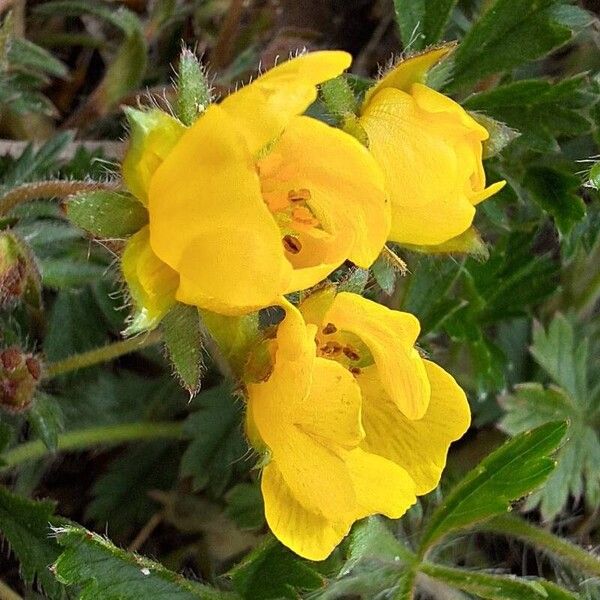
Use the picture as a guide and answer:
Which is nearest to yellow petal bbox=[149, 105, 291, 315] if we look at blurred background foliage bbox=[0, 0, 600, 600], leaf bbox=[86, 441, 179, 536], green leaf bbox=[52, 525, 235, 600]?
blurred background foliage bbox=[0, 0, 600, 600]

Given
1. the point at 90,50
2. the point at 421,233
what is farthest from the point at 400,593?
the point at 90,50

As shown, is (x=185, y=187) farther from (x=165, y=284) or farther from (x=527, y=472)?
(x=527, y=472)

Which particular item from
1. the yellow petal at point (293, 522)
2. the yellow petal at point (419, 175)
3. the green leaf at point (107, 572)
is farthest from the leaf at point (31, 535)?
the yellow petal at point (419, 175)

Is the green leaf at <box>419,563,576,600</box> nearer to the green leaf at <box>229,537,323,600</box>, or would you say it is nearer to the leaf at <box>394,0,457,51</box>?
the green leaf at <box>229,537,323,600</box>

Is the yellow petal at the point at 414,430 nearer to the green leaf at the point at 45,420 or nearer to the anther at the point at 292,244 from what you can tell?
the anther at the point at 292,244

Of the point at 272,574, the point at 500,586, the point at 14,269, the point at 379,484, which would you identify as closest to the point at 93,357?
the point at 14,269

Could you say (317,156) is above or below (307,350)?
above
